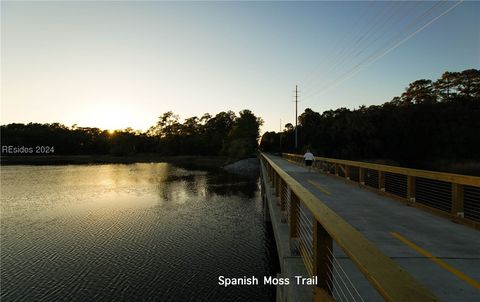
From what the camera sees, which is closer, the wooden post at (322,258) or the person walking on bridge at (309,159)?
the wooden post at (322,258)

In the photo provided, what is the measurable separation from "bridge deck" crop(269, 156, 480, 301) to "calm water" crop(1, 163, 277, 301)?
221 inches

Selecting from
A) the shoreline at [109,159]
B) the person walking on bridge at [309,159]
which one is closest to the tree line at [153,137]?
the shoreline at [109,159]

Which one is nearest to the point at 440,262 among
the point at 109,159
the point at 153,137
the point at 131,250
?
the point at 131,250

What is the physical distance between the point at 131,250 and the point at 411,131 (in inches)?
2437

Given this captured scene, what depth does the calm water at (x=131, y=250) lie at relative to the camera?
12.4 meters

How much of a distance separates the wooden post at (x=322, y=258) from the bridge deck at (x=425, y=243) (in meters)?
2.05

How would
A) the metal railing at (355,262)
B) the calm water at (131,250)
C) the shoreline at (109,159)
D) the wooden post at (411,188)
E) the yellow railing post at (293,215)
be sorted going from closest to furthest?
the metal railing at (355,262), the yellow railing post at (293,215), the wooden post at (411,188), the calm water at (131,250), the shoreline at (109,159)

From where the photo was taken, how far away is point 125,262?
1490 centimetres

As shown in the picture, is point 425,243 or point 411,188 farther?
point 411,188

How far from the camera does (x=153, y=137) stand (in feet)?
511

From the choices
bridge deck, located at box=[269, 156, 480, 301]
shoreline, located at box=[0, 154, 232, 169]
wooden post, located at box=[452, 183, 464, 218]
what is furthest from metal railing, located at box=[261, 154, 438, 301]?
shoreline, located at box=[0, 154, 232, 169]

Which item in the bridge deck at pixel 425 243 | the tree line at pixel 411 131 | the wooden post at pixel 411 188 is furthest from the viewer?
the tree line at pixel 411 131

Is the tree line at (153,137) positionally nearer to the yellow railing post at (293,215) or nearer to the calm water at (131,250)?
the calm water at (131,250)

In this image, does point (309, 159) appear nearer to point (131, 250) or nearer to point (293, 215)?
point (131, 250)
